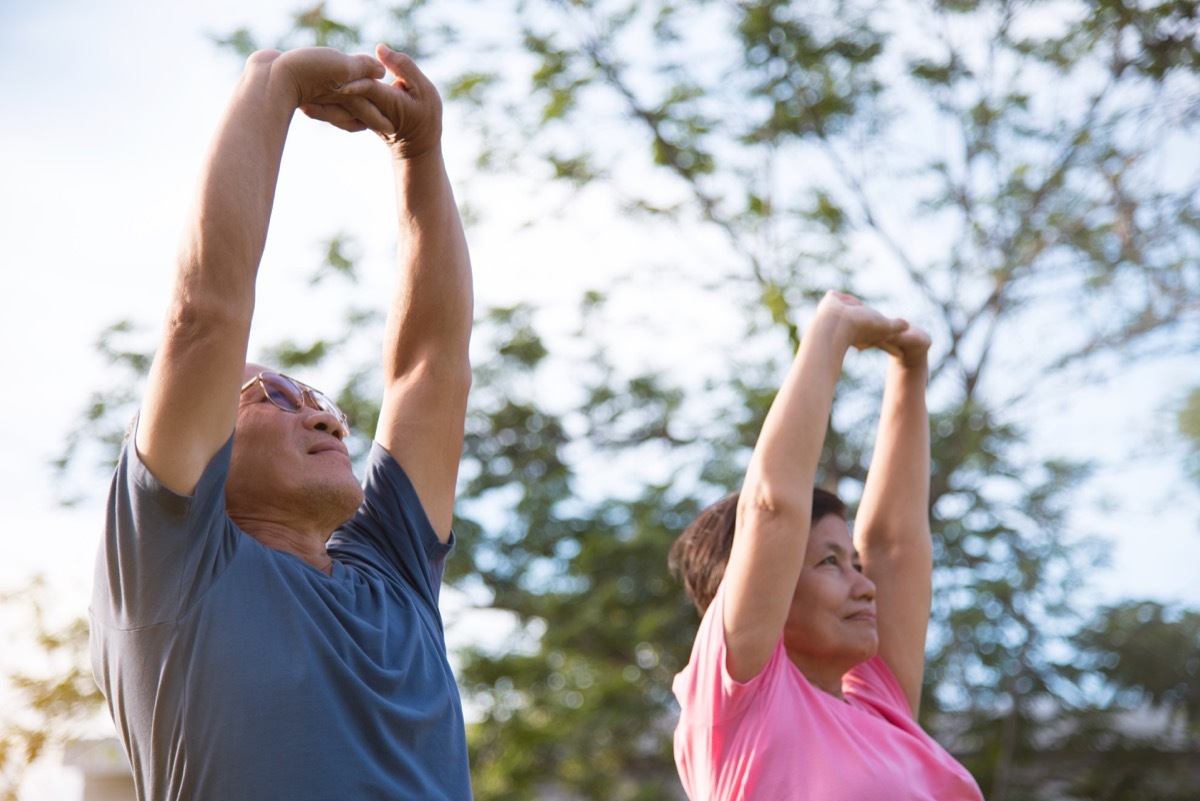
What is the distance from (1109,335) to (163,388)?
27.2ft

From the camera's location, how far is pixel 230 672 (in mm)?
1592

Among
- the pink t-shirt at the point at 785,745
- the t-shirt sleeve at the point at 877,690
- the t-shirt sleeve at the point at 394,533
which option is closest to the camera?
the t-shirt sleeve at the point at 394,533

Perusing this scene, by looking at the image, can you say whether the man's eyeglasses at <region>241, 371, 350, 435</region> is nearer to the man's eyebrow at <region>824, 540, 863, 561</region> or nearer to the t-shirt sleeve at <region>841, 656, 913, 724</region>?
the man's eyebrow at <region>824, 540, 863, 561</region>

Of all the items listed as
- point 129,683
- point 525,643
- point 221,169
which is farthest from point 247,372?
point 525,643

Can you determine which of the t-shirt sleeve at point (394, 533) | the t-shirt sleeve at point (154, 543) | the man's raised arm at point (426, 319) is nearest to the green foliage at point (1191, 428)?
the man's raised arm at point (426, 319)

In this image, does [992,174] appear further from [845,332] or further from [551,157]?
[845,332]

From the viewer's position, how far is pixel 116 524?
5.26 feet

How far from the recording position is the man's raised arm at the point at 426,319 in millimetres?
2158

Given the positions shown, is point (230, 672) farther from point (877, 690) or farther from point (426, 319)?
point (877, 690)

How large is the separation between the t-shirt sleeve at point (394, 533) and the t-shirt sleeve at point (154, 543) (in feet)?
1.49

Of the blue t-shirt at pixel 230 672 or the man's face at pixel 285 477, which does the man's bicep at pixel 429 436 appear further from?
the blue t-shirt at pixel 230 672

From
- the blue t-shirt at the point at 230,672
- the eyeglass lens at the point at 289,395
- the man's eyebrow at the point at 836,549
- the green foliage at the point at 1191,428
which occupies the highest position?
the green foliage at the point at 1191,428

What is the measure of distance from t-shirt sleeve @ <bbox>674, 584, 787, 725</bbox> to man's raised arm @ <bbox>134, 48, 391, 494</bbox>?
1065mm

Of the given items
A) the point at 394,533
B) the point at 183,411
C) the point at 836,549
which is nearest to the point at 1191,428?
the point at 836,549
